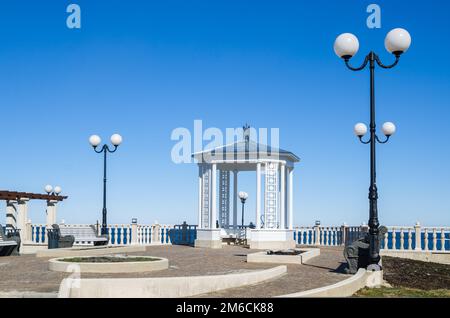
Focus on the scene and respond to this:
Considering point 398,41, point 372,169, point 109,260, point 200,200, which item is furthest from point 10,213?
point 398,41

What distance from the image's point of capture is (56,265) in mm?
13500

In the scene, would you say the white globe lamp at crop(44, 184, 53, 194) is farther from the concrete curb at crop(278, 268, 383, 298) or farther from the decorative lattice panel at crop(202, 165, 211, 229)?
the concrete curb at crop(278, 268, 383, 298)

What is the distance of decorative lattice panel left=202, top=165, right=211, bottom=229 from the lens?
1005 inches

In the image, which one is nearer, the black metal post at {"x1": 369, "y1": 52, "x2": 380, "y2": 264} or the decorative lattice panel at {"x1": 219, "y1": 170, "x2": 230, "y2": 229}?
the black metal post at {"x1": 369, "y1": 52, "x2": 380, "y2": 264}

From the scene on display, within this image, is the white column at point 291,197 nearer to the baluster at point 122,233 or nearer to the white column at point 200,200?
the white column at point 200,200

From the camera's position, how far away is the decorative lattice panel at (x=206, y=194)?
83.8 feet

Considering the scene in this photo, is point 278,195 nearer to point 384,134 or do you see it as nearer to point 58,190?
point 384,134

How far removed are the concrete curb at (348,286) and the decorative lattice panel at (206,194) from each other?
43.2 ft

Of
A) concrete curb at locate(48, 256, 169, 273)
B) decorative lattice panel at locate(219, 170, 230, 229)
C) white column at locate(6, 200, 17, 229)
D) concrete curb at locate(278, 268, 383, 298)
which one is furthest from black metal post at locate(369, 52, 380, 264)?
white column at locate(6, 200, 17, 229)

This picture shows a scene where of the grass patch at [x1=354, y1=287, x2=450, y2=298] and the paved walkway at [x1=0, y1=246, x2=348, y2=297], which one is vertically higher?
the paved walkway at [x1=0, y1=246, x2=348, y2=297]

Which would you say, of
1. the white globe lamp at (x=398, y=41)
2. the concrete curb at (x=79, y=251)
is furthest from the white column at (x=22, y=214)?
the white globe lamp at (x=398, y=41)

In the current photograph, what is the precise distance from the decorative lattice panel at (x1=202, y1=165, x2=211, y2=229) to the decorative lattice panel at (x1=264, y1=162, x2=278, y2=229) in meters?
2.55

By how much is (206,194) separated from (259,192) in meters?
2.47
